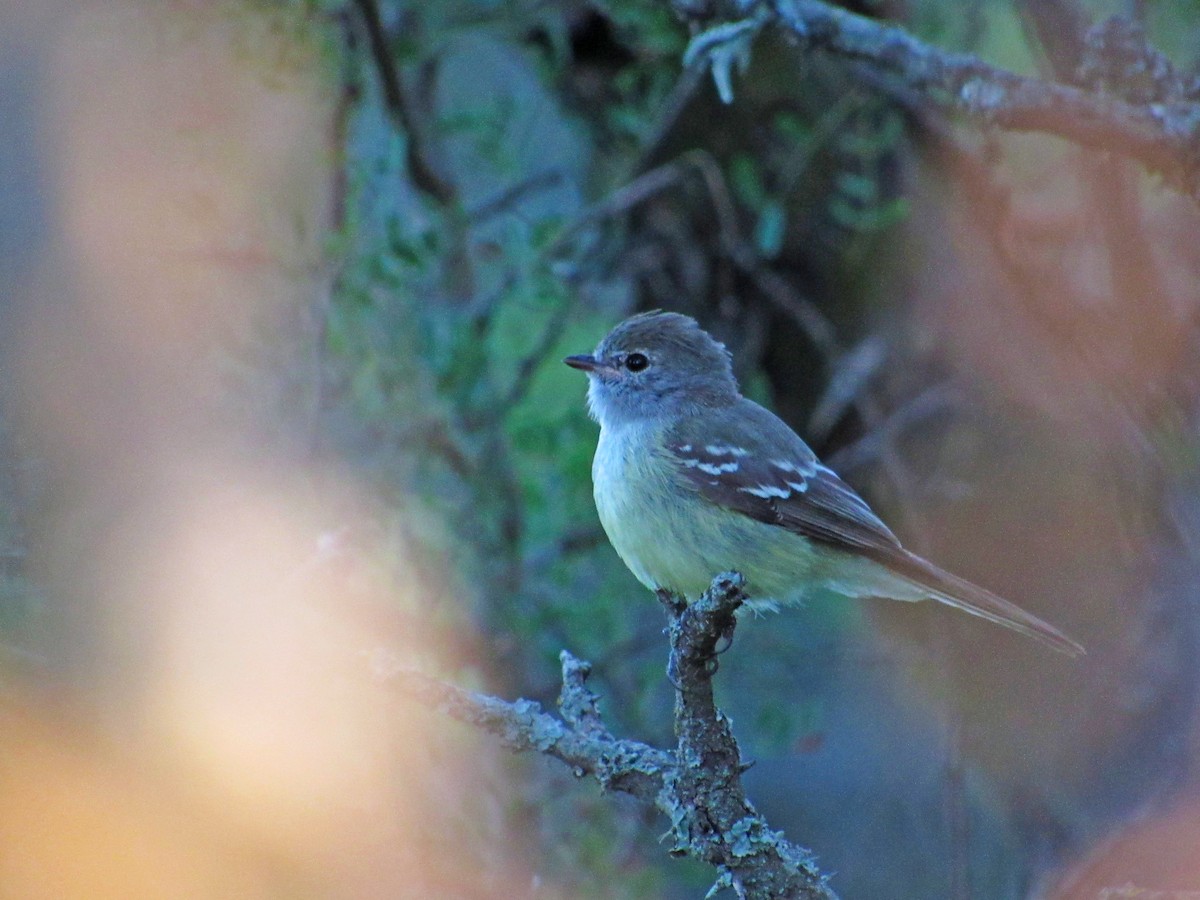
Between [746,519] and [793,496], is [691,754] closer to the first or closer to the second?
[746,519]

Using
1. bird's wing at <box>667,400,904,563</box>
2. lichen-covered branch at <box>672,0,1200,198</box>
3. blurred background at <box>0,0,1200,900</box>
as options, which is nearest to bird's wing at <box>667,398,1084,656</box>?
bird's wing at <box>667,400,904,563</box>

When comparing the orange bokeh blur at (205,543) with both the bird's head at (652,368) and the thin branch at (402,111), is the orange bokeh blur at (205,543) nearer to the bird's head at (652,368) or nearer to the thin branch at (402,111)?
the thin branch at (402,111)

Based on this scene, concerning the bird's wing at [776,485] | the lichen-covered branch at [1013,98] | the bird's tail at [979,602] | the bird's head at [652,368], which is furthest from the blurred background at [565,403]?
the bird's wing at [776,485]

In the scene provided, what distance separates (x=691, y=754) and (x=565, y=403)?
9.89 feet

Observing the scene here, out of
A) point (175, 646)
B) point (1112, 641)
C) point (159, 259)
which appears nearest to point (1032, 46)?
point (1112, 641)

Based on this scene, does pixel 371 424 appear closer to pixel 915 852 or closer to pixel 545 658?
pixel 545 658

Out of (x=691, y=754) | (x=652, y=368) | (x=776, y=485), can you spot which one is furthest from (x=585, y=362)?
(x=691, y=754)

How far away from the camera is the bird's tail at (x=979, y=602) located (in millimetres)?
3641

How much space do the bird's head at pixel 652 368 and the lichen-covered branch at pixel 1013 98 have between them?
3.51ft

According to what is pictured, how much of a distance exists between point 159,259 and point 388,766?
2073 mm

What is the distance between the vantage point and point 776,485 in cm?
403

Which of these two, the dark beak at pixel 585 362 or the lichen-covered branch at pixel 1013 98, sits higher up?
the lichen-covered branch at pixel 1013 98

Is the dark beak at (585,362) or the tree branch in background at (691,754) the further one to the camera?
the dark beak at (585,362)

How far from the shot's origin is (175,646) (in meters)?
3.19
